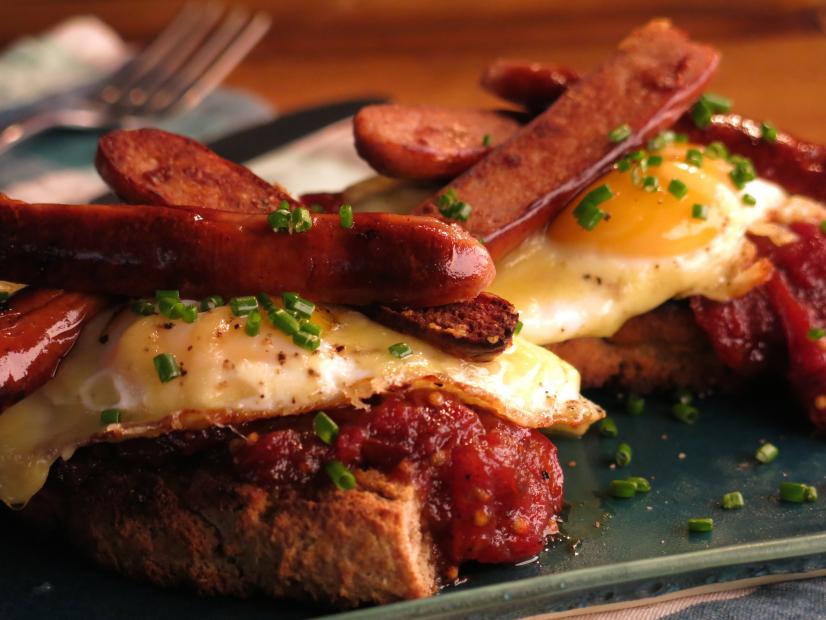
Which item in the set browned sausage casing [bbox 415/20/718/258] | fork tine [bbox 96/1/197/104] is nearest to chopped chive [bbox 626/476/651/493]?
browned sausage casing [bbox 415/20/718/258]

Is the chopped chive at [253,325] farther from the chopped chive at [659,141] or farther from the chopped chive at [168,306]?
the chopped chive at [659,141]

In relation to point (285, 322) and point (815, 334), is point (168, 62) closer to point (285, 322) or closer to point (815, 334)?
point (285, 322)

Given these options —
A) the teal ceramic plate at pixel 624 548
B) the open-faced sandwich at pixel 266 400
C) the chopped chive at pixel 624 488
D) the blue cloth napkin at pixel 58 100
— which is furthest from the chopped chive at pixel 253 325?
the blue cloth napkin at pixel 58 100

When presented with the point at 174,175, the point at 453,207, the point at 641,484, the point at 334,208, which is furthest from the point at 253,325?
the point at 641,484

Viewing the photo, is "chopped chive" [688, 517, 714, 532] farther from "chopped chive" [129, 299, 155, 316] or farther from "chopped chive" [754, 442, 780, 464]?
"chopped chive" [129, 299, 155, 316]

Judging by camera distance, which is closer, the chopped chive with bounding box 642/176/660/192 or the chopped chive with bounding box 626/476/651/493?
the chopped chive with bounding box 626/476/651/493

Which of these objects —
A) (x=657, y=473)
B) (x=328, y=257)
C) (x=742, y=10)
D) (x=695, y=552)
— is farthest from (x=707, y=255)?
(x=742, y=10)

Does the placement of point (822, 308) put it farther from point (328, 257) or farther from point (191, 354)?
point (191, 354)
